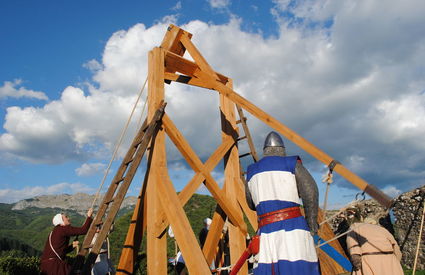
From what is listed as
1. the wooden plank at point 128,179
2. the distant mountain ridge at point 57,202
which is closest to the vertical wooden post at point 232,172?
the wooden plank at point 128,179

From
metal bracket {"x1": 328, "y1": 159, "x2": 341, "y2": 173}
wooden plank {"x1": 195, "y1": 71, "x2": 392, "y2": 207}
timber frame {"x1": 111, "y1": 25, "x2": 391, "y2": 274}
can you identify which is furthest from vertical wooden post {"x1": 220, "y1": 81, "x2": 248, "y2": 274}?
metal bracket {"x1": 328, "y1": 159, "x2": 341, "y2": 173}

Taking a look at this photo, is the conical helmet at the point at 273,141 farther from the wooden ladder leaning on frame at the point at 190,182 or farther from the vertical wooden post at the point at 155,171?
the vertical wooden post at the point at 155,171

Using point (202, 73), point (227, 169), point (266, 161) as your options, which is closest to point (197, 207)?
point (227, 169)

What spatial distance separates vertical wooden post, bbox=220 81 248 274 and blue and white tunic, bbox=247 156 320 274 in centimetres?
182

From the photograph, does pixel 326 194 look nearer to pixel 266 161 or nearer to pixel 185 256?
pixel 266 161

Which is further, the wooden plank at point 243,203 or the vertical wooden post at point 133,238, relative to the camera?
the wooden plank at point 243,203

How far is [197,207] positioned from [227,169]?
37.0ft

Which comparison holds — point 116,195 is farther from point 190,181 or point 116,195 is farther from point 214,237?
point 214,237

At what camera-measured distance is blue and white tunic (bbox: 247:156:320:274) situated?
9.11 ft

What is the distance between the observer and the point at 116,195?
386cm

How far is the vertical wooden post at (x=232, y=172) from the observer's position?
4.80 m

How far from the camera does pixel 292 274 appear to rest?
2.73 meters

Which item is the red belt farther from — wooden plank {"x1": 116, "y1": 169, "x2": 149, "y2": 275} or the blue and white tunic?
wooden plank {"x1": 116, "y1": 169, "x2": 149, "y2": 275}

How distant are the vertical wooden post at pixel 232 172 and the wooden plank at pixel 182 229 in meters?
1.34
